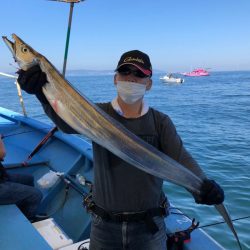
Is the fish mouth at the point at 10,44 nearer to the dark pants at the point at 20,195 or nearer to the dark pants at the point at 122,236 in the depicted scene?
the dark pants at the point at 122,236

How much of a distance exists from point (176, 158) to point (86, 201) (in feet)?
2.52

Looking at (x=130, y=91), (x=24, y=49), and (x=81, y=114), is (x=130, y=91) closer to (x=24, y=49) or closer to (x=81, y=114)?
(x=81, y=114)

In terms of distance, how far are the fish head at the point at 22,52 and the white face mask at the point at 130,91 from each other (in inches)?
26.3

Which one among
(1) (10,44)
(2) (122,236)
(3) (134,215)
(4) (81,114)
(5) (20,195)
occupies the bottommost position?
(5) (20,195)

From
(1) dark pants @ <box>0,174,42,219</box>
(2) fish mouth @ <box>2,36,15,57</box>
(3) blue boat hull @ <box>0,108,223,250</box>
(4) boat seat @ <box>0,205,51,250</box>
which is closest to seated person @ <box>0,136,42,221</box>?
(1) dark pants @ <box>0,174,42,219</box>

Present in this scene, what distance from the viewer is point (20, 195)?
438 cm

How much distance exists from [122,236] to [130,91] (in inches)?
41.0

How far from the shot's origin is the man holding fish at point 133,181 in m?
2.55

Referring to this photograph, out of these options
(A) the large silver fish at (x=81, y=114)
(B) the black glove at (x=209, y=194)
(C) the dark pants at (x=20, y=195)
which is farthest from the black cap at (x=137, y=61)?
(C) the dark pants at (x=20, y=195)

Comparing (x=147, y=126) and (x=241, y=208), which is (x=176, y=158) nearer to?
(x=147, y=126)

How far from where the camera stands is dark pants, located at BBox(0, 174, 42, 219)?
13.7ft

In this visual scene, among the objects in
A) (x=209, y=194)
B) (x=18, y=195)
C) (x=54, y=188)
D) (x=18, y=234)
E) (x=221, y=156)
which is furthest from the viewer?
(x=221, y=156)

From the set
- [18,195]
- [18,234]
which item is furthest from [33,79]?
[18,195]

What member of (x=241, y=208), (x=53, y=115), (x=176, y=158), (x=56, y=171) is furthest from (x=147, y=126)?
(x=241, y=208)
